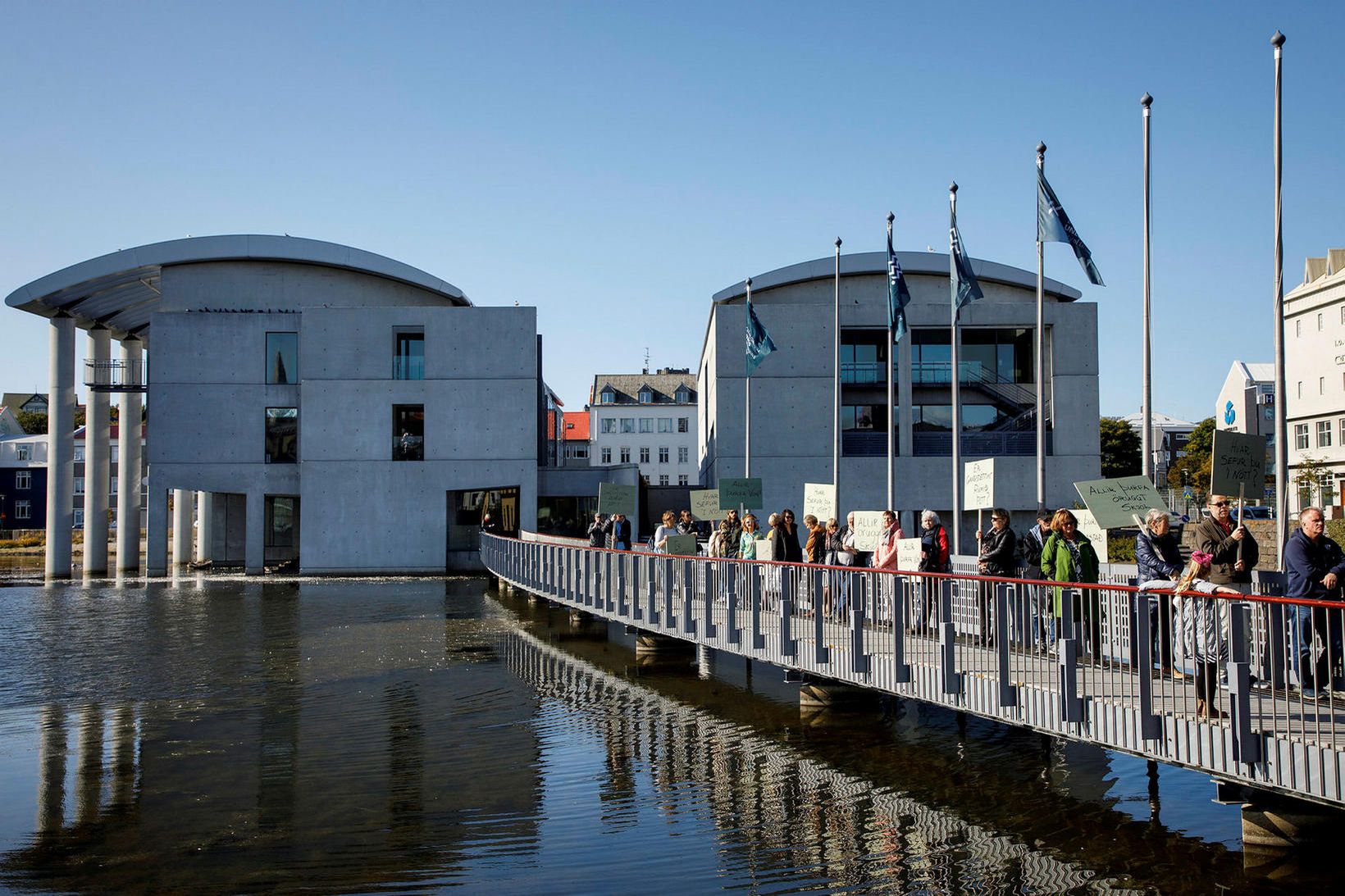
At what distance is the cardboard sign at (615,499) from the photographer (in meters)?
26.3

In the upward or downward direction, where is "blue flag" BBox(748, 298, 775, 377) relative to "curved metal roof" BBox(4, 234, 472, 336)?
downward

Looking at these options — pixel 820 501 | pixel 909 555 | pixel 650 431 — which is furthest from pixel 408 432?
pixel 650 431

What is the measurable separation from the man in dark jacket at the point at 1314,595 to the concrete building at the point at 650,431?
8377 cm

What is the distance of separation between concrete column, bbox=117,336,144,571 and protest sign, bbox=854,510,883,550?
131 ft

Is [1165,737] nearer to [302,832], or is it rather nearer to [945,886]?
[945,886]

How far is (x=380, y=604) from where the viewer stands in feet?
97.8

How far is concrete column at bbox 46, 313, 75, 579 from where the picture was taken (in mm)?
44562

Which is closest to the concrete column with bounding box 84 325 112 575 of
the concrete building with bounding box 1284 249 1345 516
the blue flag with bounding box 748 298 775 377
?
the blue flag with bounding box 748 298 775 377

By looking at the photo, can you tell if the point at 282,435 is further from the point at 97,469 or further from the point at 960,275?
the point at 960,275

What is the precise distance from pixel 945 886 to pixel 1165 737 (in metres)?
1.98

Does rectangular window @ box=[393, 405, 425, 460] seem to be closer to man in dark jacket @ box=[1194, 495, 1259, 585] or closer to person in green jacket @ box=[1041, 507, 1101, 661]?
person in green jacket @ box=[1041, 507, 1101, 661]

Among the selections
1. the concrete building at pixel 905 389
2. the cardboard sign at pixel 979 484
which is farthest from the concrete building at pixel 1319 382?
the cardboard sign at pixel 979 484

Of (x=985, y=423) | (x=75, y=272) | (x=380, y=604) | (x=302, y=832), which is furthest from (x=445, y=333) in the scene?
(x=302, y=832)

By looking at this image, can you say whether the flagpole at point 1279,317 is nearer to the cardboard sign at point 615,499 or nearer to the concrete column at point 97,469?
the cardboard sign at point 615,499
